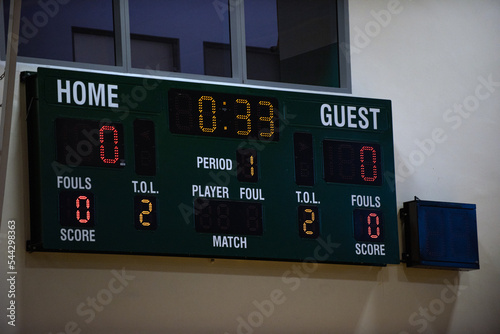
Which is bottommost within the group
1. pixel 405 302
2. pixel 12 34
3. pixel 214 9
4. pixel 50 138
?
pixel 405 302

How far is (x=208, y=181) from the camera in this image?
7.36 metres

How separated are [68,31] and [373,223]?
2.78 meters

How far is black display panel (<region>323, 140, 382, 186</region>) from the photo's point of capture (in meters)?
7.80

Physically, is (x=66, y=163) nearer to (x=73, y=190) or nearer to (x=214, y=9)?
(x=73, y=190)

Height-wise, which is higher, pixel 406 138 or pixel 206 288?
pixel 406 138

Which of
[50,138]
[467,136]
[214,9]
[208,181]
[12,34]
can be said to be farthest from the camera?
[467,136]

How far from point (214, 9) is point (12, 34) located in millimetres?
2758

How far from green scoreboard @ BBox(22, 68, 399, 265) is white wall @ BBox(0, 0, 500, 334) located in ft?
1.23

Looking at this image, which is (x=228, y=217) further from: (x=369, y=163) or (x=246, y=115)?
(x=369, y=163)

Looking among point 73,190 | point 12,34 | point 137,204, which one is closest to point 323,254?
point 137,204

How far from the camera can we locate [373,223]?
7879 millimetres

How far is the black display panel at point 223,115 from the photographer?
737 centimetres

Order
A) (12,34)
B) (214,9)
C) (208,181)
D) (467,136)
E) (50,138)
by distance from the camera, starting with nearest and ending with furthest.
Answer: (12,34)
(50,138)
(208,181)
(214,9)
(467,136)

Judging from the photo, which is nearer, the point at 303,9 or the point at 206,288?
the point at 206,288
